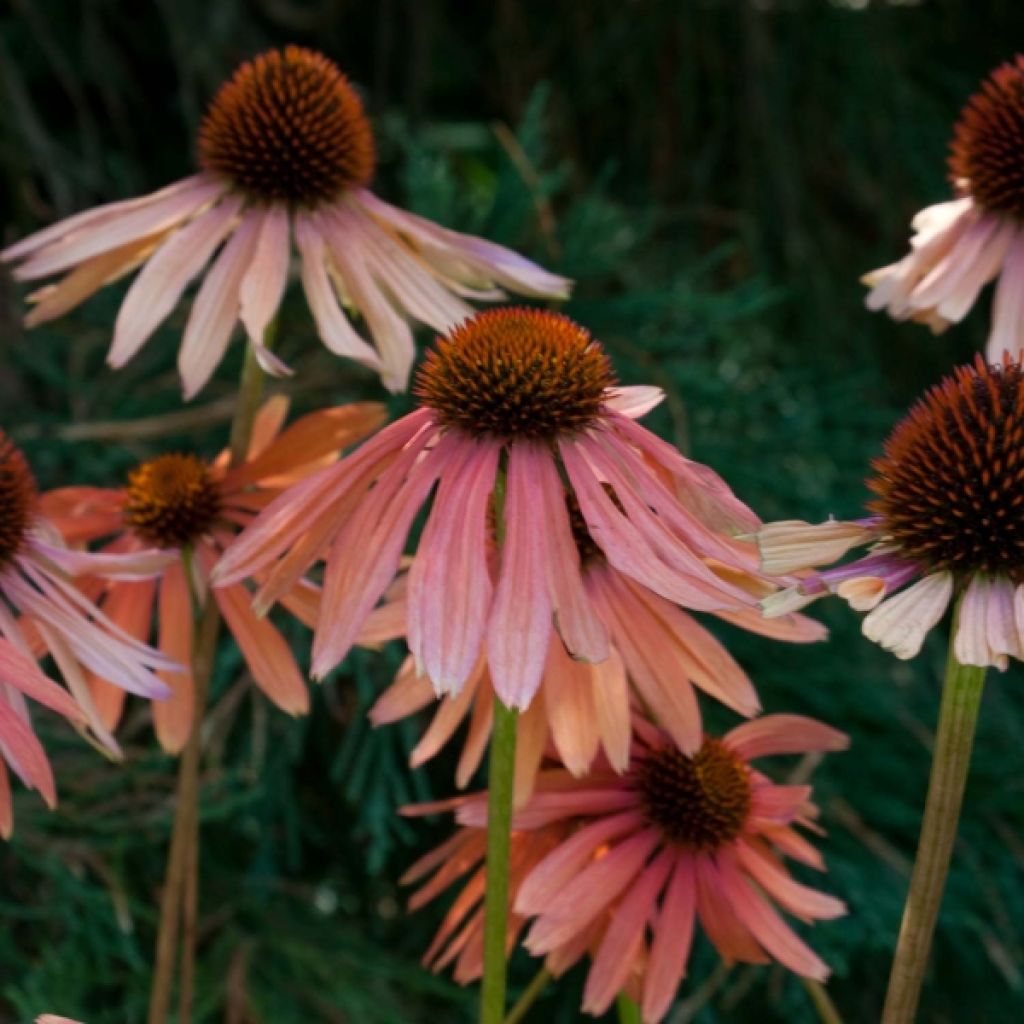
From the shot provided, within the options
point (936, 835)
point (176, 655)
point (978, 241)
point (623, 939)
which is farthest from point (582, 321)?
point (936, 835)

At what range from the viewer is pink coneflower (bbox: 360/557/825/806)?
1.81ft

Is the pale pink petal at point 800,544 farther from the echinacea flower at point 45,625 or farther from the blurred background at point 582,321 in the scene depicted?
the blurred background at point 582,321

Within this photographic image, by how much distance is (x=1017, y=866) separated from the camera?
4.80ft

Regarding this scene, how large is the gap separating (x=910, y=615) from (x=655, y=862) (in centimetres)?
19

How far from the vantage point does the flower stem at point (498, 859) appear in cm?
47

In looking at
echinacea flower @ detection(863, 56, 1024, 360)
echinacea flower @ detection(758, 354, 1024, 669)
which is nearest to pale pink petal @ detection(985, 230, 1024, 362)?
echinacea flower @ detection(863, 56, 1024, 360)

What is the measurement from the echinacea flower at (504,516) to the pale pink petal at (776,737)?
90 millimetres

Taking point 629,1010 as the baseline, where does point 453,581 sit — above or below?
above

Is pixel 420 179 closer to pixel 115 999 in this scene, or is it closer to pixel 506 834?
pixel 115 999

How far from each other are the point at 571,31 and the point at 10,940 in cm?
130

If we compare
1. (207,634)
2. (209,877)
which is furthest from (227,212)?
(209,877)

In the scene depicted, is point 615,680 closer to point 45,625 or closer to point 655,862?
point 655,862

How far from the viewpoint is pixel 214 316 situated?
2.28 ft

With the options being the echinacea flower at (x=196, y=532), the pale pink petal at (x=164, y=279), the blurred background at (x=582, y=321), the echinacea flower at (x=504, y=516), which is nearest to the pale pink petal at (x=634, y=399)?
the echinacea flower at (x=504, y=516)
